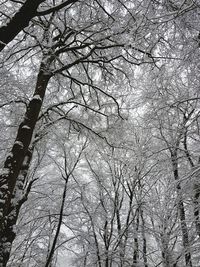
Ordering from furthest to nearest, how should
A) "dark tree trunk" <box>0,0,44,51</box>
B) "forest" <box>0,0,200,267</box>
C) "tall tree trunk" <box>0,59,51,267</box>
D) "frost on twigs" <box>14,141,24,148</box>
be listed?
"frost on twigs" <box>14,141,24,148</box> < "tall tree trunk" <box>0,59,51,267</box> < "forest" <box>0,0,200,267</box> < "dark tree trunk" <box>0,0,44,51</box>

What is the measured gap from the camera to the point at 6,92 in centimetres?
538

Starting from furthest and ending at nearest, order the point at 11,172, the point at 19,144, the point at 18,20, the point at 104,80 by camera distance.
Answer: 1. the point at 104,80
2. the point at 19,144
3. the point at 11,172
4. the point at 18,20

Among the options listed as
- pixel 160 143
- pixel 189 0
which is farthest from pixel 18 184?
pixel 160 143

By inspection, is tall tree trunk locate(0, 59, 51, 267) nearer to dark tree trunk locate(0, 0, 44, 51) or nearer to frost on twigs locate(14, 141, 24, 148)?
frost on twigs locate(14, 141, 24, 148)

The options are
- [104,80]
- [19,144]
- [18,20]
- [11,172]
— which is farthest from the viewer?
[104,80]

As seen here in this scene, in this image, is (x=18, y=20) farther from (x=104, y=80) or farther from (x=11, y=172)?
(x=104, y=80)

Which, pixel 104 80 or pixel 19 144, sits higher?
pixel 104 80

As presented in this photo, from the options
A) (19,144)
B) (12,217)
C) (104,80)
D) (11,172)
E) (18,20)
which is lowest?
(12,217)

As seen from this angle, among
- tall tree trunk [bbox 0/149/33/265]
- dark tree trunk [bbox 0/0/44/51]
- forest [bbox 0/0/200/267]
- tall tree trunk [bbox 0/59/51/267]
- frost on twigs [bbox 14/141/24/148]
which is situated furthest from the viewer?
frost on twigs [bbox 14/141/24/148]

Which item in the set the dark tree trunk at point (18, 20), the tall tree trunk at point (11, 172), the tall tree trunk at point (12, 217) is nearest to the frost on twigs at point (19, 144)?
the tall tree trunk at point (11, 172)

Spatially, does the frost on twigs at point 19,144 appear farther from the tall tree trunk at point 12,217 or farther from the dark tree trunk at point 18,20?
the dark tree trunk at point 18,20

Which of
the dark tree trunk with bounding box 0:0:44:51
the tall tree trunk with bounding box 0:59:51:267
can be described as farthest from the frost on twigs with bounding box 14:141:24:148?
the dark tree trunk with bounding box 0:0:44:51

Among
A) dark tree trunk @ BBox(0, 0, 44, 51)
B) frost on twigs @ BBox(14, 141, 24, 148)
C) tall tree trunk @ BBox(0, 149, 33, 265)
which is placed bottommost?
tall tree trunk @ BBox(0, 149, 33, 265)

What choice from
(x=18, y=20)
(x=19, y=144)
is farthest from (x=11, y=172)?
(x=18, y=20)
